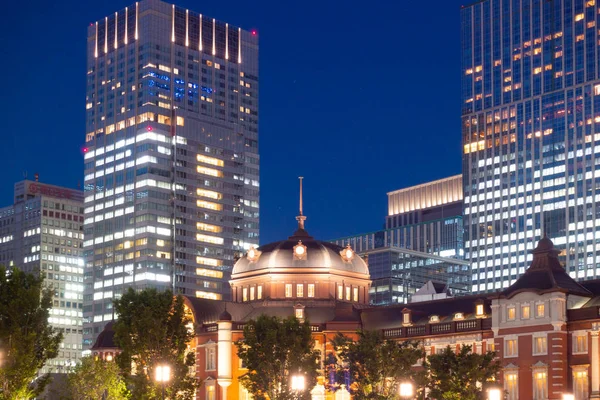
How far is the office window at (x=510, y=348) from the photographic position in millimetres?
138625

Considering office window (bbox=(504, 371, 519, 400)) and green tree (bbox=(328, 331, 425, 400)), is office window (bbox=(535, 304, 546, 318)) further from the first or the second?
green tree (bbox=(328, 331, 425, 400))

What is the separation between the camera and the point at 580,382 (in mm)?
133000

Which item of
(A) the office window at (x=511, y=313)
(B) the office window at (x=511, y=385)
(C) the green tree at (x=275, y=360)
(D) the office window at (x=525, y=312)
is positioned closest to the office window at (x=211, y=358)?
(C) the green tree at (x=275, y=360)

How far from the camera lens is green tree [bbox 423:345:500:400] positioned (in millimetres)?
116188

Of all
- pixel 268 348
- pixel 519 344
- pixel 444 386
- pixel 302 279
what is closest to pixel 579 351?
pixel 519 344

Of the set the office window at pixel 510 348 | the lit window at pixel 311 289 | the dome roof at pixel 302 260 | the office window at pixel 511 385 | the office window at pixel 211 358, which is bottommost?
the office window at pixel 511 385

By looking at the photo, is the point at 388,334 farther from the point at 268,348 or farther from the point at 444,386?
the point at 444,386

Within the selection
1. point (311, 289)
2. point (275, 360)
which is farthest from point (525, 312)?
point (311, 289)

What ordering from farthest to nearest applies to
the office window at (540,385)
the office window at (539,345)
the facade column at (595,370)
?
the office window at (539,345), the office window at (540,385), the facade column at (595,370)

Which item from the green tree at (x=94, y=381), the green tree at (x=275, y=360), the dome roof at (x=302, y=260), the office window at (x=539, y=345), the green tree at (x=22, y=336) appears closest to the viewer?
the green tree at (x=22, y=336)

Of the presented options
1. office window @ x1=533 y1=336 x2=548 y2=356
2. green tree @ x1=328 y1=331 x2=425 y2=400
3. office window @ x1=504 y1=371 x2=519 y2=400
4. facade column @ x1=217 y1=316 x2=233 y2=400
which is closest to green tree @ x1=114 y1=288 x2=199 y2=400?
green tree @ x1=328 y1=331 x2=425 y2=400

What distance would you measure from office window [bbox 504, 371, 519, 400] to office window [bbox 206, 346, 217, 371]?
43079 mm

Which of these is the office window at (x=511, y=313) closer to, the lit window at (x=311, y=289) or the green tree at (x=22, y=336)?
the lit window at (x=311, y=289)

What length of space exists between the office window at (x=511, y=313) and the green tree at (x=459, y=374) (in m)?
20.8
